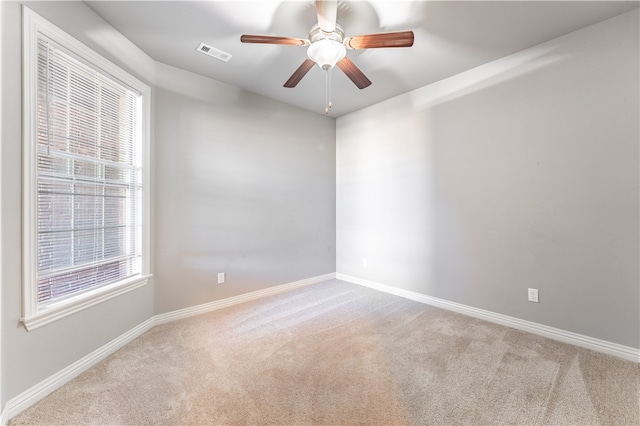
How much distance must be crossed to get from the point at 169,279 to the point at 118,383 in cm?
107

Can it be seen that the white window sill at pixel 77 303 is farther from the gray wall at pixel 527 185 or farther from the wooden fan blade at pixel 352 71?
the gray wall at pixel 527 185

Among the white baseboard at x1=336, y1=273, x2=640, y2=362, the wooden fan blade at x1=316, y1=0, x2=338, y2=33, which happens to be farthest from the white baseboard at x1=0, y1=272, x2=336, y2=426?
the wooden fan blade at x1=316, y1=0, x2=338, y2=33

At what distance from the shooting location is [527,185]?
2436mm

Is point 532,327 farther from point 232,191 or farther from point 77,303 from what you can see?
point 77,303

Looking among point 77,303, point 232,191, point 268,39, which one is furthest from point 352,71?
point 77,303

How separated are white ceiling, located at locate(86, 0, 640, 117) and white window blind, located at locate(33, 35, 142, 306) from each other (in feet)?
1.88

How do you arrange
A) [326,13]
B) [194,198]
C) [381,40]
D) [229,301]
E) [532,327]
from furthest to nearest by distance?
[229,301]
[194,198]
[532,327]
[381,40]
[326,13]

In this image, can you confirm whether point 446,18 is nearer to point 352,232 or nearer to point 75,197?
point 352,232

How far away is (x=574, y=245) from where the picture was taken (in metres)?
2.21

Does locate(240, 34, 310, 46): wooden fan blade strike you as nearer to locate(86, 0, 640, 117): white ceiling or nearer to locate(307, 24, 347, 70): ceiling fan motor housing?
locate(307, 24, 347, 70): ceiling fan motor housing

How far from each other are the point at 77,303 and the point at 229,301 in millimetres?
1481

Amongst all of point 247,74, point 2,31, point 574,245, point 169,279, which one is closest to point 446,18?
point 247,74

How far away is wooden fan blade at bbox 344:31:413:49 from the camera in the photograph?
170 centimetres

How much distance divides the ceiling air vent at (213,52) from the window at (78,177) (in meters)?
0.64
